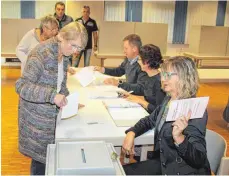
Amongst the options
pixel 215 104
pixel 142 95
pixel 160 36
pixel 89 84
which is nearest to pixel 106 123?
pixel 142 95

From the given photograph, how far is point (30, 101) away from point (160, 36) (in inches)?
237

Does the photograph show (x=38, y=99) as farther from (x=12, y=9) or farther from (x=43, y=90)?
(x=12, y=9)

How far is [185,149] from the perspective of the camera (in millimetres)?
1440

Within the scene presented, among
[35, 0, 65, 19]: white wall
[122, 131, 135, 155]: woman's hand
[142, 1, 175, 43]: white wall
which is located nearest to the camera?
[122, 131, 135, 155]: woman's hand

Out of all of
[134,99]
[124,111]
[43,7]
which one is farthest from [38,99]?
[43,7]

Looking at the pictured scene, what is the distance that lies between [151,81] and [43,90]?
3.33 ft

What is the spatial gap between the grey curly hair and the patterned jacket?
0.69 m

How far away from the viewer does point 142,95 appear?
109 inches

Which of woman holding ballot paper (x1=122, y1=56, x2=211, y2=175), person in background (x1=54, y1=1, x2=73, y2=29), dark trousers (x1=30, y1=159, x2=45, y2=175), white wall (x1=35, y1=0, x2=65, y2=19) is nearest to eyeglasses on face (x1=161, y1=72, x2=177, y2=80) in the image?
woman holding ballot paper (x1=122, y1=56, x2=211, y2=175)

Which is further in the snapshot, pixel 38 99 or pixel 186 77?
pixel 38 99

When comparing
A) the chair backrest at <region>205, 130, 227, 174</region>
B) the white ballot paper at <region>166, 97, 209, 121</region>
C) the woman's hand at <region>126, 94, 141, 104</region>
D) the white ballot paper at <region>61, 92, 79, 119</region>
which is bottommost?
the chair backrest at <region>205, 130, 227, 174</region>

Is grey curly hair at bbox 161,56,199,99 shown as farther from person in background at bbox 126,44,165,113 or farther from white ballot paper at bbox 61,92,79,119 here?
person in background at bbox 126,44,165,113

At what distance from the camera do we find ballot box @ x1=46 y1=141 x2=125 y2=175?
1185 mm

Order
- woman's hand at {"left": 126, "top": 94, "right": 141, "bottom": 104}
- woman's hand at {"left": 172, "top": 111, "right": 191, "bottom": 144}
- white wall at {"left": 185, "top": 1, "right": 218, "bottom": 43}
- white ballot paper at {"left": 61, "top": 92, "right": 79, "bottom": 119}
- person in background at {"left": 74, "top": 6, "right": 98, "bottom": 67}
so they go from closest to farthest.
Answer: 1. woman's hand at {"left": 172, "top": 111, "right": 191, "bottom": 144}
2. white ballot paper at {"left": 61, "top": 92, "right": 79, "bottom": 119}
3. woman's hand at {"left": 126, "top": 94, "right": 141, "bottom": 104}
4. person in background at {"left": 74, "top": 6, "right": 98, "bottom": 67}
5. white wall at {"left": 185, "top": 1, "right": 218, "bottom": 43}
